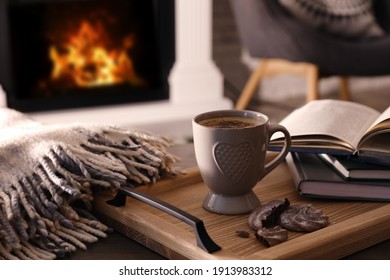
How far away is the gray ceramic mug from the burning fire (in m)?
2.04

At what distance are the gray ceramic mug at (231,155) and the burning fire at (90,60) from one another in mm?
2040

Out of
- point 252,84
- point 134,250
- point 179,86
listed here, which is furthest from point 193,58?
point 134,250

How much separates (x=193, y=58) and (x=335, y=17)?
588 mm

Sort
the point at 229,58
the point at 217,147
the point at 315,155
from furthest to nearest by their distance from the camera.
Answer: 1. the point at 229,58
2. the point at 315,155
3. the point at 217,147

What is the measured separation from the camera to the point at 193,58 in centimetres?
291

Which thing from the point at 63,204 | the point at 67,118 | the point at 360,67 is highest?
the point at 63,204

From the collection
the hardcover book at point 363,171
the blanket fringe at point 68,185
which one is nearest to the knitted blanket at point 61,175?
the blanket fringe at point 68,185

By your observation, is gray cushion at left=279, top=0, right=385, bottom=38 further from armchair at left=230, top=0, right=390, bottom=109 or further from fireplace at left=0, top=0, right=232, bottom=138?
fireplace at left=0, top=0, right=232, bottom=138

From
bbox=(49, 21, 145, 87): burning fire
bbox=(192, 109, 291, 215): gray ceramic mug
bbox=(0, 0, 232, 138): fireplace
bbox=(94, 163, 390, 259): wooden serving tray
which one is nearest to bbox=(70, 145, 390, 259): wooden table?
bbox=(94, 163, 390, 259): wooden serving tray

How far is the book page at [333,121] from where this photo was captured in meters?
0.94

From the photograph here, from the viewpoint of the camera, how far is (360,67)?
2578mm
